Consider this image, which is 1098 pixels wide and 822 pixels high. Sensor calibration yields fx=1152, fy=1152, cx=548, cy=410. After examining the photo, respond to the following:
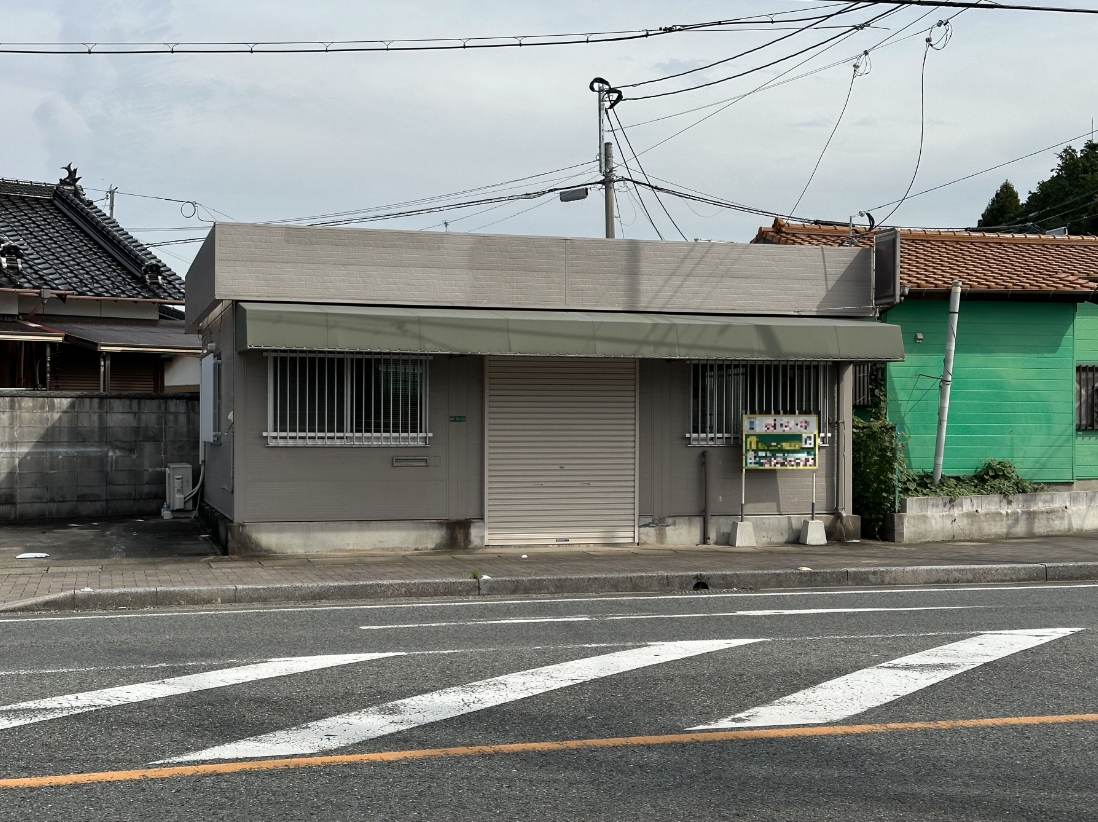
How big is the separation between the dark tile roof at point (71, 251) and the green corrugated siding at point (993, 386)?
1547 centimetres

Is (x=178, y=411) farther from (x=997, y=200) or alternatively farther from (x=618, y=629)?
(x=997, y=200)

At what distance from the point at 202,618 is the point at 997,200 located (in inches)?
1789

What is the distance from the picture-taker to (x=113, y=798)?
199 inches

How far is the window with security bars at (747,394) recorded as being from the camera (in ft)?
53.3

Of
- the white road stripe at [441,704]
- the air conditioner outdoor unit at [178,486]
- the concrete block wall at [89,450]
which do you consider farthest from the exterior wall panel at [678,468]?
the concrete block wall at [89,450]

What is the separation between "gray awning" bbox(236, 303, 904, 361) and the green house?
2.97 metres

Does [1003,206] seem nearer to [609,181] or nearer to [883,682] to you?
[609,181]

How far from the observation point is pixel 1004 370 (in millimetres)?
18875

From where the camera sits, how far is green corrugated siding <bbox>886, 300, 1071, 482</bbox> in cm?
1869

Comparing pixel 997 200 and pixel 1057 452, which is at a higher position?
pixel 997 200

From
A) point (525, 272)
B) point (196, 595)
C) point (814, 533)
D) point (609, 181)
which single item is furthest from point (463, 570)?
point (609, 181)

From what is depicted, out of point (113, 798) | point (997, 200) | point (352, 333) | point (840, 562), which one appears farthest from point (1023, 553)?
point (997, 200)

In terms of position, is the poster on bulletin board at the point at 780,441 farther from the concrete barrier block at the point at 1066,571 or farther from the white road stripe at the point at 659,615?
the white road stripe at the point at 659,615

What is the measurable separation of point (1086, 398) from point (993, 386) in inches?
74.1
